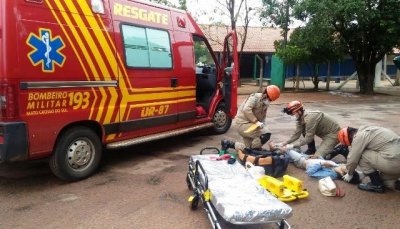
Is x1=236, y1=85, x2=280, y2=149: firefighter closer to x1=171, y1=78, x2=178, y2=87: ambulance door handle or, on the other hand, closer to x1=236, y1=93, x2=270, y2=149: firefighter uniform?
x1=236, y1=93, x2=270, y2=149: firefighter uniform

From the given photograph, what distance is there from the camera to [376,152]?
4902 mm

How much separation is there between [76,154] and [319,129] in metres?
3.71

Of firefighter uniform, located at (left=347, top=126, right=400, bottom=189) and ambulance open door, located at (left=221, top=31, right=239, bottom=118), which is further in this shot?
ambulance open door, located at (left=221, top=31, right=239, bottom=118)

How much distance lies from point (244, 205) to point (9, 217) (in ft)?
8.09

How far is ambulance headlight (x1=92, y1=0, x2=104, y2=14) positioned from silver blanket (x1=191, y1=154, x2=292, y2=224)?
2.65 meters

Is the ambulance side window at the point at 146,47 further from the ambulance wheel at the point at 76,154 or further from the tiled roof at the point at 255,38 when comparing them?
the tiled roof at the point at 255,38

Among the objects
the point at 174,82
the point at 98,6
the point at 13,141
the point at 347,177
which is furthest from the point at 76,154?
the point at 347,177

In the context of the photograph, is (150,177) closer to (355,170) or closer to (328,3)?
(355,170)

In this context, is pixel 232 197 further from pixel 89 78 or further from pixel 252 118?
pixel 252 118

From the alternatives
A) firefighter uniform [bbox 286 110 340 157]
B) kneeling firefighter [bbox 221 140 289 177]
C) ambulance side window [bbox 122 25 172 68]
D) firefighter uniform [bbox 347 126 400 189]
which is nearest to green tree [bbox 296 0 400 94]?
firefighter uniform [bbox 286 110 340 157]

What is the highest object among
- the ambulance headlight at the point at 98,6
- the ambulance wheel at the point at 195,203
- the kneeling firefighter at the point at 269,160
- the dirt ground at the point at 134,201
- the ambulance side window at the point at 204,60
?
the ambulance headlight at the point at 98,6

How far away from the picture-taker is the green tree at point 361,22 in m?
15.3

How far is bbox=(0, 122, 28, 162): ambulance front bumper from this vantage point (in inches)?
177

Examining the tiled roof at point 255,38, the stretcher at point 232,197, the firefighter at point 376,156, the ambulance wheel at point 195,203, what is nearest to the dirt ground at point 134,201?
the ambulance wheel at point 195,203
